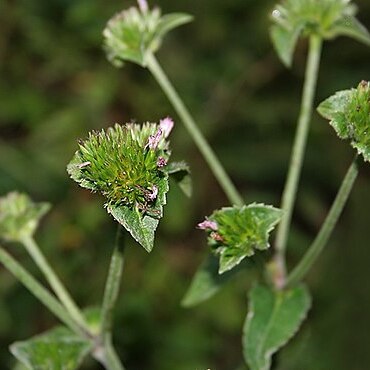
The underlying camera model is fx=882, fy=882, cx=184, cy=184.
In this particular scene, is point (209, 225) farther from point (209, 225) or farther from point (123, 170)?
point (123, 170)

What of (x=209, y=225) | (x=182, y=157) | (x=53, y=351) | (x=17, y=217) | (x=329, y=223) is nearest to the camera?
(x=209, y=225)

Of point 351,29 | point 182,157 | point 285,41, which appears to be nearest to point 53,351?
point 285,41

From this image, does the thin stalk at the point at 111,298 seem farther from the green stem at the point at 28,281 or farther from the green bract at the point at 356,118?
the green bract at the point at 356,118

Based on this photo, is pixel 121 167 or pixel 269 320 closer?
pixel 121 167

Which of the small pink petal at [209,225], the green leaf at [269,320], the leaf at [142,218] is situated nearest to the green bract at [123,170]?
the leaf at [142,218]


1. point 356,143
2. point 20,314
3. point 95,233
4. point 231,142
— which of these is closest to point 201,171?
point 231,142

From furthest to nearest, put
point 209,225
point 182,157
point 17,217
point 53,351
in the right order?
point 182,157, point 17,217, point 53,351, point 209,225

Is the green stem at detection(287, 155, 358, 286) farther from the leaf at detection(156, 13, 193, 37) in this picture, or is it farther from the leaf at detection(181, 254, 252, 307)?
the leaf at detection(156, 13, 193, 37)
